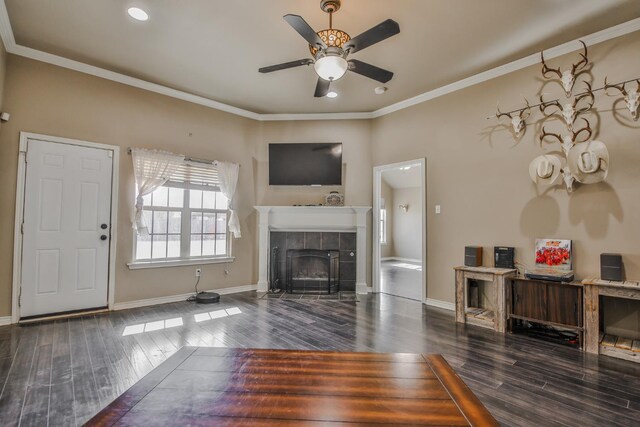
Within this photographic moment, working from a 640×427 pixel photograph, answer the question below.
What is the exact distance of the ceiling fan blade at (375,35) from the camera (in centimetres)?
233

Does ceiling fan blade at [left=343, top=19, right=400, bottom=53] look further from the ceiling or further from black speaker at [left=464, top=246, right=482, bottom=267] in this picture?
black speaker at [left=464, top=246, right=482, bottom=267]

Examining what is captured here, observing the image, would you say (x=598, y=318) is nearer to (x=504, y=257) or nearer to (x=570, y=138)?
(x=504, y=257)

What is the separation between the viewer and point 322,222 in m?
5.39

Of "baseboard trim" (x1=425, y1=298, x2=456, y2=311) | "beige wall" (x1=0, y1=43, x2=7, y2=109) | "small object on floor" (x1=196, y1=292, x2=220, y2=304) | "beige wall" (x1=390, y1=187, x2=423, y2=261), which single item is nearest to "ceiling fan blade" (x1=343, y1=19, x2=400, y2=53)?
"baseboard trim" (x1=425, y1=298, x2=456, y2=311)

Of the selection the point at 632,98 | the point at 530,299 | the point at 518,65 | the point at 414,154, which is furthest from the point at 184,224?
the point at 632,98

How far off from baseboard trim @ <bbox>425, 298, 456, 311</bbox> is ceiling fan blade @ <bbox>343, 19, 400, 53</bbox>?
3519 mm

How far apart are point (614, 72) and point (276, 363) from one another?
13.7 feet

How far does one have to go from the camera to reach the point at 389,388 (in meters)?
1.25

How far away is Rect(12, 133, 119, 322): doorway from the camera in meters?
3.61

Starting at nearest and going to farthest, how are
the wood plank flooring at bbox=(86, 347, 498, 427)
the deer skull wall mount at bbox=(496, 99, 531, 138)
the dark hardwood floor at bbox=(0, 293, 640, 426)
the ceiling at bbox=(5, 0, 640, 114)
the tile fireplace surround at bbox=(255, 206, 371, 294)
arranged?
the wood plank flooring at bbox=(86, 347, 498, 427), the dark hardwood floor at bbox=(0, 293, 640, 426), the ceiling at bbox=(5, 0, 640, 114), the deer skull wall mount at bbox=(496, 99, 531, 138), the tile fireplace surround at bbox=(255, 206, 371, 294)

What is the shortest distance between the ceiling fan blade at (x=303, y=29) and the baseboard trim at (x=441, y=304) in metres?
3.69

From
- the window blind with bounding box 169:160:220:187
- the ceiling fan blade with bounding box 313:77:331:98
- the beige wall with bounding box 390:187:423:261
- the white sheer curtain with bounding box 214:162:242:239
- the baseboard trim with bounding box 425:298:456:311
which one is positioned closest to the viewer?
the ceiling fan blade with bounding box 313:77:331:98

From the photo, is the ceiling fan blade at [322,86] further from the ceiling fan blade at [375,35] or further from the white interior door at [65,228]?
the white interior door at [65,228]

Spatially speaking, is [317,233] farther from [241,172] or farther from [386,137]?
[386,137]
